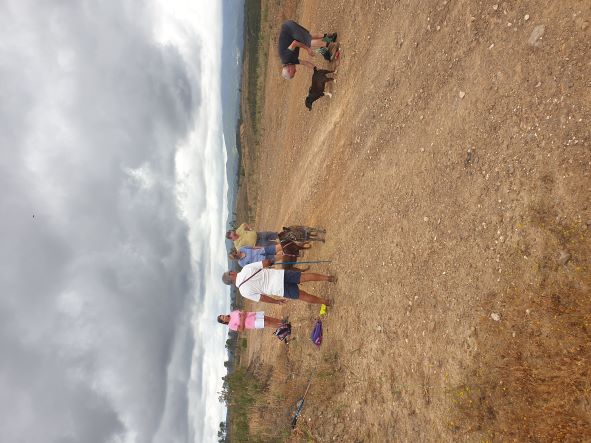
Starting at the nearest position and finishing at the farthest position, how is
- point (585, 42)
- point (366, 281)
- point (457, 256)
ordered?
point (585, 42) < point (457, 256) < point (366, 281)

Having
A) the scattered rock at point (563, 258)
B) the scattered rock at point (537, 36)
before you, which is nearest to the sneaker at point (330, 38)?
the scattered rock at point (537, 36)

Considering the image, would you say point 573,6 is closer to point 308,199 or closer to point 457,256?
point 457,256

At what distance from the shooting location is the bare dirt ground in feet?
14.5

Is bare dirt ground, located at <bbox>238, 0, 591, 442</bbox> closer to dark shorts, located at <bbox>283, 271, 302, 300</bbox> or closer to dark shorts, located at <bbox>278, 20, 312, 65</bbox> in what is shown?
dark shorts, located at <bbox>283, 271, 302, 300</bbox>

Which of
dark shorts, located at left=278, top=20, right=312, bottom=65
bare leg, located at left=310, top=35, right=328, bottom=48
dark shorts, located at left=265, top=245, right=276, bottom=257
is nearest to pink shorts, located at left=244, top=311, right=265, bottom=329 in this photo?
dark shorts, located at left=265, top=245, right=276, bottom=257

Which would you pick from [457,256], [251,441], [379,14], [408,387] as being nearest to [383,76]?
[379,14]

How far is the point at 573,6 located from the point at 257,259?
7.26 metres

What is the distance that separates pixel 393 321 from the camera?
7.10 meters

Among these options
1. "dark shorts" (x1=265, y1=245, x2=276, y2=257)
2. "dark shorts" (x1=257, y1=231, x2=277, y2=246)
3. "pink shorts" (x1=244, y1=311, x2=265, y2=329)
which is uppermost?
"dark shorts" (x1=257, y1=231, x2=277, y2=246)

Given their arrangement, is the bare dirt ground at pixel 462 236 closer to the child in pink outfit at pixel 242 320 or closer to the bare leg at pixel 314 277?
the bare leg at pixel 314 277

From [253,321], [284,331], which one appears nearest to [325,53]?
[253,321]

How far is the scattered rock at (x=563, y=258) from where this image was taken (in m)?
4.38

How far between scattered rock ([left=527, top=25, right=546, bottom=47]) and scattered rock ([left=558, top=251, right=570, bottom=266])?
2.54 meters

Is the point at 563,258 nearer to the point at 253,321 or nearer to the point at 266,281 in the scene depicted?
the point at 266,281
